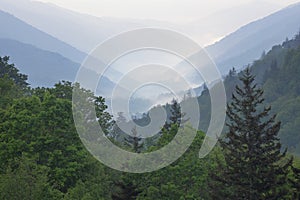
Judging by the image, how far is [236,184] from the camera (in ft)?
116

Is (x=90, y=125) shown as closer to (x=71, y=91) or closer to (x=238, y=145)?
(x=71, y=91)

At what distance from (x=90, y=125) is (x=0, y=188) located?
1711cm

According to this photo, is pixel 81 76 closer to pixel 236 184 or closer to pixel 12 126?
pixel 12 126

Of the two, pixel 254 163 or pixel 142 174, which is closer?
pixel 254 163

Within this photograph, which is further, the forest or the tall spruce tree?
the forest

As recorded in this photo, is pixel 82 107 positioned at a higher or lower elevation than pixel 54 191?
higher

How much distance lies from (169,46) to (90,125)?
749 inches

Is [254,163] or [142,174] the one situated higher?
[142,174]

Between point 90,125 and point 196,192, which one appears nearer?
point 196,192

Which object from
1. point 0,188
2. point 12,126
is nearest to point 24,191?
point 0,188

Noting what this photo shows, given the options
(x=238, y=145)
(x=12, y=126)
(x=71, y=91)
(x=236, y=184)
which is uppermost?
(x=71, y=91)

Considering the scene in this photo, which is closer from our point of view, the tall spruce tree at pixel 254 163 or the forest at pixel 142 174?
the tall spruce tree at pixel 254 163

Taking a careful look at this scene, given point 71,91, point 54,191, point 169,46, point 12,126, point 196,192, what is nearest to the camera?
point 169,46

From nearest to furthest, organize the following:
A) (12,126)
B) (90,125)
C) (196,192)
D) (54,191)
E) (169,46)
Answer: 1. (169,46)
2. (54,191)
3. (196,192)
4. (12,126)
5. (90,125)
